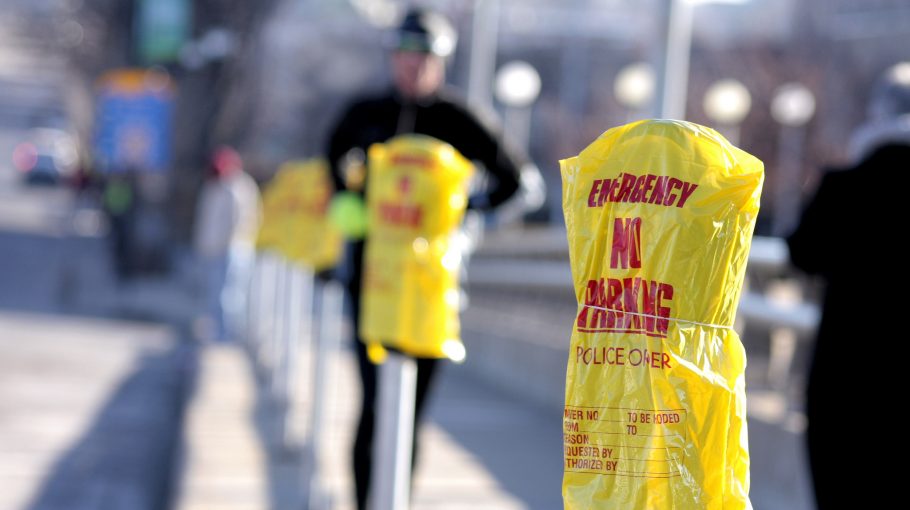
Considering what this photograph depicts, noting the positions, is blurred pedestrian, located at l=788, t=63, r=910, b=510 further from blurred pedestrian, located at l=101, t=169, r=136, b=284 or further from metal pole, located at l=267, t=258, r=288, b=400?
blurred pedestrian, located at l=101, t=169, r=136, b=284

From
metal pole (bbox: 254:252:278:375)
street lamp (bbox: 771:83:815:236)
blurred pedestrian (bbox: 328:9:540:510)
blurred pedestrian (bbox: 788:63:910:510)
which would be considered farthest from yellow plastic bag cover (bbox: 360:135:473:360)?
street lamp (bbox: 771:83:815:236)

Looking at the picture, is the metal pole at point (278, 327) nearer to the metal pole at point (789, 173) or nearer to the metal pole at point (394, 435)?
the metal pole at point (394, 435)

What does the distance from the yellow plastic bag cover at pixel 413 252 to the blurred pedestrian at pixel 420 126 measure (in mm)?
512

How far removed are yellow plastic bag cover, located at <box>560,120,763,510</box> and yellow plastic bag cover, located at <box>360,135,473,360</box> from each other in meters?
2.36

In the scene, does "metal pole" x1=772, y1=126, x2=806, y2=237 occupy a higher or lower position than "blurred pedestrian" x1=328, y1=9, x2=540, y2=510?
higher

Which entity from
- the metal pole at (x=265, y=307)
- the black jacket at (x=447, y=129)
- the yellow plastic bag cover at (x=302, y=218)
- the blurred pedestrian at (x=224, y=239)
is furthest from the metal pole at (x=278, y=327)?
the black jacket at (x=447, y=129)

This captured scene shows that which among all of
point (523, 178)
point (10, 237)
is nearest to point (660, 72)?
point (523, 178)

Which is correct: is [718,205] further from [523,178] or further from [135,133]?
[135,133]

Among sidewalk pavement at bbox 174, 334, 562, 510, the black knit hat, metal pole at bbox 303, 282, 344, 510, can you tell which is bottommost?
sidewalk pavement at bbox 174, 334, 562, 510

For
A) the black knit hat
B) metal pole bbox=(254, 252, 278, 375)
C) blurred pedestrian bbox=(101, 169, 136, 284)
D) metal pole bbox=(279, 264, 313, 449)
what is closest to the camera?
the black knit hat

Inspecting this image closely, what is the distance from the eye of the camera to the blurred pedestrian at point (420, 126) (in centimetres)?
568

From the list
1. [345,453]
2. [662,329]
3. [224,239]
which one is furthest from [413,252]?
[224,239]

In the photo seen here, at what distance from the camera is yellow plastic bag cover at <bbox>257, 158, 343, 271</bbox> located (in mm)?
9227

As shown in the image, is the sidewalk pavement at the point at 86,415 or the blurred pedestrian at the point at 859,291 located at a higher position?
the blurred pedestrian at the point at 859,291
